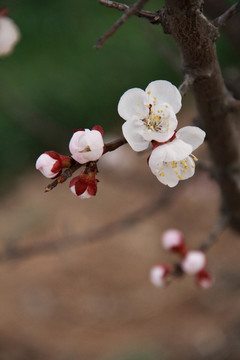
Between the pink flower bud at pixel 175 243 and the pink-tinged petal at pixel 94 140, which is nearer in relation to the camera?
the pink-tinged petal at pixel 94 140

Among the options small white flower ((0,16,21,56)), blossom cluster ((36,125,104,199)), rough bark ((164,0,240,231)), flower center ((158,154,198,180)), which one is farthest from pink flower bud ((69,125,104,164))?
small white flower ((0,16,21,56))

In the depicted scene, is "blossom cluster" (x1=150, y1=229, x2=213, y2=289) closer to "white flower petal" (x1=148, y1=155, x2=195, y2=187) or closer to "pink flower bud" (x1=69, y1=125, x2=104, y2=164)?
"white flower petal" (x1=148, y1=155, x2=195, y2=187)

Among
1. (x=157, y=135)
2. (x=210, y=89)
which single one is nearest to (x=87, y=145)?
(x=157, y=135)

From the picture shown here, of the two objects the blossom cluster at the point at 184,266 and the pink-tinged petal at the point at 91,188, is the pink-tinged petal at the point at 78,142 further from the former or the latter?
the blossom cluster at the point at 184,266

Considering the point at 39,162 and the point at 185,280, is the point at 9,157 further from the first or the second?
the point at 39,162

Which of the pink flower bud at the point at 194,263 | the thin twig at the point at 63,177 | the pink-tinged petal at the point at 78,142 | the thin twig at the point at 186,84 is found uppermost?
the thin twig at the point at 186,84

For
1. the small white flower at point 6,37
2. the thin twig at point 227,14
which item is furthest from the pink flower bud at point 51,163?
the small white flower at point 6,37

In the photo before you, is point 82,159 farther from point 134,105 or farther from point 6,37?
point 6,37
